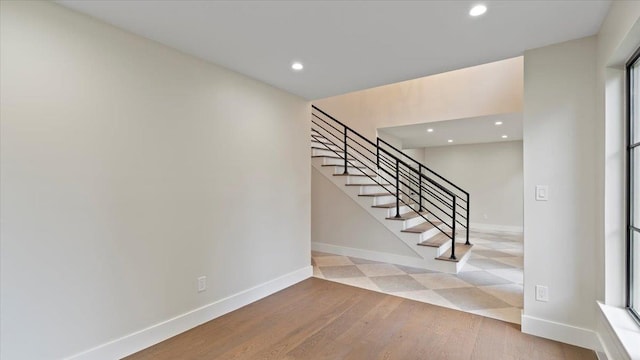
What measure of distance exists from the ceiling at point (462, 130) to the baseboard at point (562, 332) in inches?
116

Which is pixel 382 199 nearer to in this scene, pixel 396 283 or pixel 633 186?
pixel 396 283

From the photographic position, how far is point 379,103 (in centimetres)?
536

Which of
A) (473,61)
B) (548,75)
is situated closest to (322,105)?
(473,61)

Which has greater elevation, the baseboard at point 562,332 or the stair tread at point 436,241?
the stair tread at point 436,241

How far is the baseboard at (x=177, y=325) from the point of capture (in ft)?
6.09

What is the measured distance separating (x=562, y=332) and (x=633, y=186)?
1.18 m

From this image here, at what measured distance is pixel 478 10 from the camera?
1.75 meters

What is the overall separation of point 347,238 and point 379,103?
2.60 metres

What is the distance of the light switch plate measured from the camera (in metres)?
2.20

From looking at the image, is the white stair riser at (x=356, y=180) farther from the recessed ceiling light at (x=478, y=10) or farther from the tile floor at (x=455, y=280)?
the recessed ceiling light at (x=478, y=10)

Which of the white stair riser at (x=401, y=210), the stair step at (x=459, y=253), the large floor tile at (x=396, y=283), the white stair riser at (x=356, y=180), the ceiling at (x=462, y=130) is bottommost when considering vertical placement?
the large floor tile at (x=396, y=283)

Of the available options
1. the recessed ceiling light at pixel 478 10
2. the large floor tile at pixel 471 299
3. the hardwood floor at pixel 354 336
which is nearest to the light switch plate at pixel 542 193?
the hardwood floor at pixel 354 336

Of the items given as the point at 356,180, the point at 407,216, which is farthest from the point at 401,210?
the point at 356,180

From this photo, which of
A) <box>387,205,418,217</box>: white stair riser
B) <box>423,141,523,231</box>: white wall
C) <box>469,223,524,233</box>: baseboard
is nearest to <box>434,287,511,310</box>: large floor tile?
<box>387,205,418,217</box>: white stair riser
